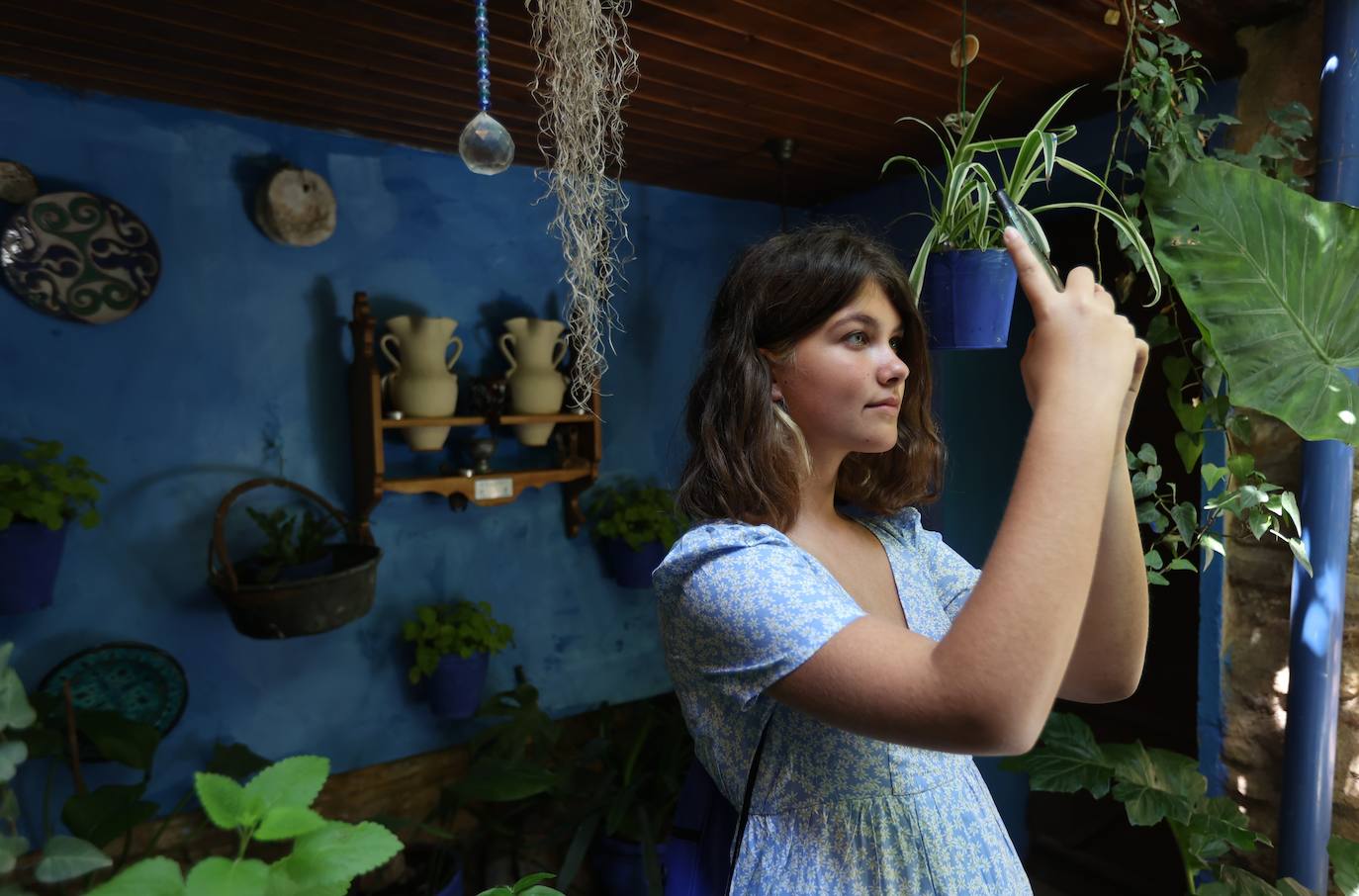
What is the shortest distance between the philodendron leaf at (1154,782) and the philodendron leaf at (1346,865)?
0.67ft

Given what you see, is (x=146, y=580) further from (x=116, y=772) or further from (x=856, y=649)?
(x=856, y=649)

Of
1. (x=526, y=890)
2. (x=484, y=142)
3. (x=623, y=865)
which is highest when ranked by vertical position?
(x=484, y=142)

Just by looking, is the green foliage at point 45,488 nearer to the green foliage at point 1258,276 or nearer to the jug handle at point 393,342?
the jug handle at point 393,342

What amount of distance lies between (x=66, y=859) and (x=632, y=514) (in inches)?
66.7

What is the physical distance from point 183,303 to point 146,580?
24.5 inches

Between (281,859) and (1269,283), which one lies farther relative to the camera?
(1269,283)

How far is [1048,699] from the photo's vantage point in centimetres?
51

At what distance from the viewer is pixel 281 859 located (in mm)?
552

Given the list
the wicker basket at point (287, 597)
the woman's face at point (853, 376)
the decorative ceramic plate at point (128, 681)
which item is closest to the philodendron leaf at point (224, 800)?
the woman's face at point (853, 376)

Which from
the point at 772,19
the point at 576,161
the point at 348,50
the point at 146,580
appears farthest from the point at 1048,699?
the point at 146,580

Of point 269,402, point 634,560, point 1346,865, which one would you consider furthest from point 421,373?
point 1346,865

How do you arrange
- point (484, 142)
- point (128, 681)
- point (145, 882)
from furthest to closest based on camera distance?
point (128, 681) < point (484, 142) < point (145, 882)

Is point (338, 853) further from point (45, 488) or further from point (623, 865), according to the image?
point (623, 865)

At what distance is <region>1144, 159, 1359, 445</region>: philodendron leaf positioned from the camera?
1.09 meters
